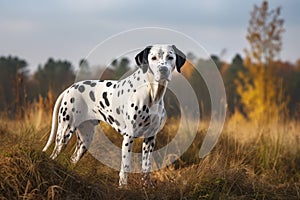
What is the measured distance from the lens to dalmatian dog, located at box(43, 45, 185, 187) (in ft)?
17.4

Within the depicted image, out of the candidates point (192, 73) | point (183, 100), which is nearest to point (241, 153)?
point (183, 100)

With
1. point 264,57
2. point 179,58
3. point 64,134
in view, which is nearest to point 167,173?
point 64,134

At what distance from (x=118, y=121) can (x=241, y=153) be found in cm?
271

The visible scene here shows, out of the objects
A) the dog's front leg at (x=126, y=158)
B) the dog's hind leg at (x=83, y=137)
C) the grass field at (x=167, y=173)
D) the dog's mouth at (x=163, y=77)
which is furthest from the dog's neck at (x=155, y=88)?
the dog's hind leg at (x=83, y=137)

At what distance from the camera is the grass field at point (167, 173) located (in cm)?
471

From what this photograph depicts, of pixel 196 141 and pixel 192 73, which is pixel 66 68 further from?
pixel 196 141

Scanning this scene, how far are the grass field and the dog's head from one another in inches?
50.1

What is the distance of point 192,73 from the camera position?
1277 cm

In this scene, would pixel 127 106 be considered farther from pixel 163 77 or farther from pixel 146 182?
pixel 146 182

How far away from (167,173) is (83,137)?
49.4 inches

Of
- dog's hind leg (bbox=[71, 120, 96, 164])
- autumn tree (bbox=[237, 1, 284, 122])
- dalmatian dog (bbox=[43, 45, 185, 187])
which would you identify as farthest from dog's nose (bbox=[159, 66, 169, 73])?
autumn tree (bbox=[237, 1, 284, 122])

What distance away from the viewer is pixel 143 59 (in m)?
5.40

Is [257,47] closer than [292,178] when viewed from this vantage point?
No

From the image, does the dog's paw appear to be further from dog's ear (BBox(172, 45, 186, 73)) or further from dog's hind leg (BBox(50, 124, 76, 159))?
dog's ear (BBox(172, 45, 186, 73))
